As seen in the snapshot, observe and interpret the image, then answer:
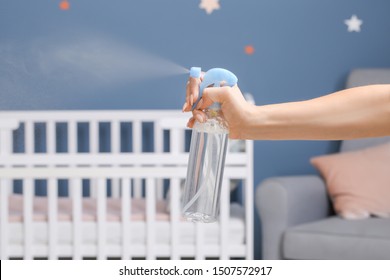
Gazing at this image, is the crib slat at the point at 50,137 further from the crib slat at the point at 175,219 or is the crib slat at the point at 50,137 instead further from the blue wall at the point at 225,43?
the crib slat at the point at 175,219

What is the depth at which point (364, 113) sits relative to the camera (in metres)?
1.42

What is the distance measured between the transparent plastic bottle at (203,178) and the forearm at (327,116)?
15 centimetres

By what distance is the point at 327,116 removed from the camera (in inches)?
56.0

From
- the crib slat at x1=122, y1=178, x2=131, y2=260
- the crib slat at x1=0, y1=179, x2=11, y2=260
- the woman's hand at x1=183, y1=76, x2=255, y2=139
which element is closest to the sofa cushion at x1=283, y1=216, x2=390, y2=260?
the crib slat at x1=122, y1=178, x2=131, y2=260

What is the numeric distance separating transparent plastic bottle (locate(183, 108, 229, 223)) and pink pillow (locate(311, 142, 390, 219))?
60.1 inches

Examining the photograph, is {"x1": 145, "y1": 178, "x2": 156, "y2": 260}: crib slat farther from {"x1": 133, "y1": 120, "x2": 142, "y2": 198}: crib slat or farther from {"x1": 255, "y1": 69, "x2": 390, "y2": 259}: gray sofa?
{"x1": 133, "y1": 120, "x2": 142, "y2": 198}: crib slat

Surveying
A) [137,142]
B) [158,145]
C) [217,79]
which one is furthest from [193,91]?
[137,142]

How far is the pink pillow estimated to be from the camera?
305cm

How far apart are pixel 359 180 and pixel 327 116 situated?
176 centimetres

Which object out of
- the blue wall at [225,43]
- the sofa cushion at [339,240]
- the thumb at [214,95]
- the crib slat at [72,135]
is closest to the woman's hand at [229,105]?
the thumb at [214,95]

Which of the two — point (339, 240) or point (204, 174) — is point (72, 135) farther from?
point (204, 174)

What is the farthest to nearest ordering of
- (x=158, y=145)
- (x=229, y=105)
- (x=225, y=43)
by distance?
(x=225, y=43) < (x=158, y=145) < (x=229, y=105)

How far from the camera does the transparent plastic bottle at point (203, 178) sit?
1566 mm
